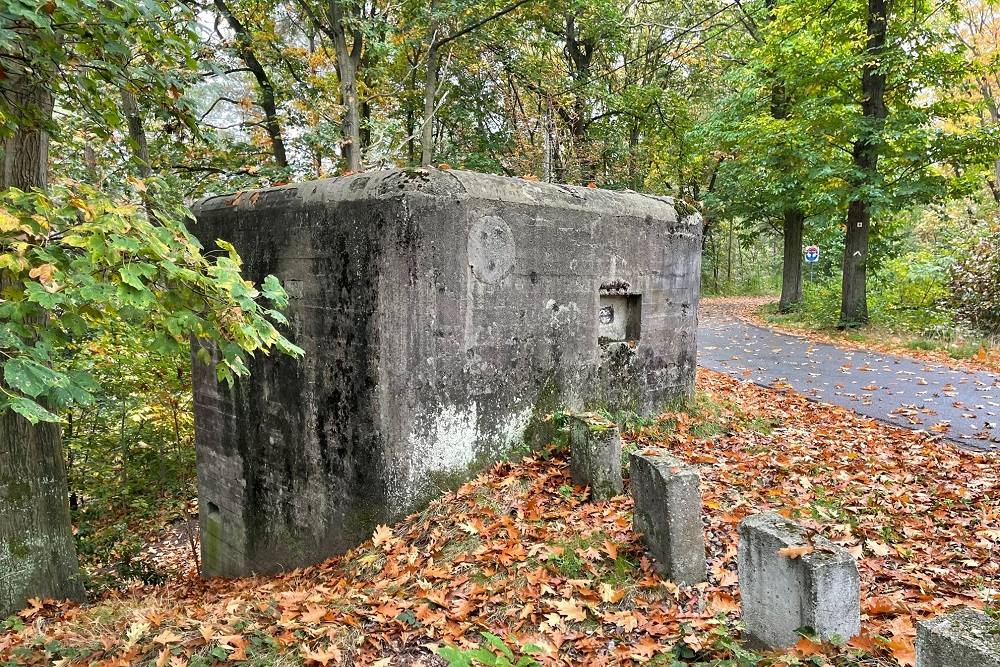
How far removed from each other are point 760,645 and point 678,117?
16160 millimetres

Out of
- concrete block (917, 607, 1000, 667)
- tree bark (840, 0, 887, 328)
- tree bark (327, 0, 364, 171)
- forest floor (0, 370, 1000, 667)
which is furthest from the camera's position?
tree bark (840, 0, 887, 328)

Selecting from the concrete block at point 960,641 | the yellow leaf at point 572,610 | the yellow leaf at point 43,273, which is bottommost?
the yellow leaf at point 572,610

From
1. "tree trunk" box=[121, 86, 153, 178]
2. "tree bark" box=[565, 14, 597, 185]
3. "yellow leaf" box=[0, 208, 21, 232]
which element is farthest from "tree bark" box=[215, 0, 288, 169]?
"yellow leaf" box=[0, 208, 21, 232]

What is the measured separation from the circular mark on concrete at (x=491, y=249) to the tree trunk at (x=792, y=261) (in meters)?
16.2

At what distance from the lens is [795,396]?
884 cm

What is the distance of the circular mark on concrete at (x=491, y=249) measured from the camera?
4.89 metres

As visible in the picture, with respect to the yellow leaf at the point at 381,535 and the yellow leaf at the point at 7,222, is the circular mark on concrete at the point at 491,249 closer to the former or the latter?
the yellow leaf at the point at 381,535

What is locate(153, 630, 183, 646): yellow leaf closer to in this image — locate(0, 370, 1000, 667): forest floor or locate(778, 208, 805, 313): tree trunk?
locate(0, 370, 1000, 667): forest floor

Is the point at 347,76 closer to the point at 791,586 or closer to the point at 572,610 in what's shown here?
the point at 572,610

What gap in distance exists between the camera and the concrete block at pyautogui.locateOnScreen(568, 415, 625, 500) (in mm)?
4770

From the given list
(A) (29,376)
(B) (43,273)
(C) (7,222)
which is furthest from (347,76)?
(A) (29,376)

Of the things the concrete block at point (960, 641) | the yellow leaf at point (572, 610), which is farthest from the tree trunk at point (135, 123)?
the concrete block at point (960, 641)

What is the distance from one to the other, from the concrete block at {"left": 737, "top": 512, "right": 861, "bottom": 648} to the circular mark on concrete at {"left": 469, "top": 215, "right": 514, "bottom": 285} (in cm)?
280

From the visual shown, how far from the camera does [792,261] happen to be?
18.8 meters
